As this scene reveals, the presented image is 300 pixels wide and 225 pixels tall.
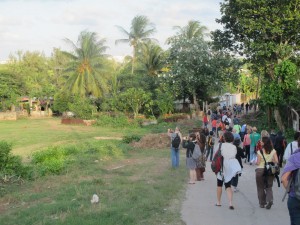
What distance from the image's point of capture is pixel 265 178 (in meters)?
7.96

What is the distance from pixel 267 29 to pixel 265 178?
55.3 feet

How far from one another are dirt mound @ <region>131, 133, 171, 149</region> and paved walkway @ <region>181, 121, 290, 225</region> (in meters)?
9.89

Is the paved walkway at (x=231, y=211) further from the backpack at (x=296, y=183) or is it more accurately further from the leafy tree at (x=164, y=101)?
the leafy tree at (x=164, y=101)

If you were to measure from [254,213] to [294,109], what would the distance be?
17393 millimetres

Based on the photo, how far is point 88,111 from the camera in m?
40.9

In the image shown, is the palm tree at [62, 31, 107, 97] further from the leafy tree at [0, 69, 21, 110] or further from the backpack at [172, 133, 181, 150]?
the backpack at [172, 133, 181, 150]

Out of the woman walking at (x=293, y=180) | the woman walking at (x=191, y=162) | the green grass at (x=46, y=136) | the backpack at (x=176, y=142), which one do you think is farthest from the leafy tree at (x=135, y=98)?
the woman walking at (x=293, y=180)

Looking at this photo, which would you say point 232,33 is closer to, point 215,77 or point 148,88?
point 215,77

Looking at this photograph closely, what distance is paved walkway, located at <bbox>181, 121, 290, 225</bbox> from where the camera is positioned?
22.9 ft

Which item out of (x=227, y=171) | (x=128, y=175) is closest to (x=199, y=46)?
(x=128, y=175)

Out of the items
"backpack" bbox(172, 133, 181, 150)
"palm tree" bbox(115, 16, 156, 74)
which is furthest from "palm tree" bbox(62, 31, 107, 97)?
"backpack" bbox(172, 133, 181, 150)

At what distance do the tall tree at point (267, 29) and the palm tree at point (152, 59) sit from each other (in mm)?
19566

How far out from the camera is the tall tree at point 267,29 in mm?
22438

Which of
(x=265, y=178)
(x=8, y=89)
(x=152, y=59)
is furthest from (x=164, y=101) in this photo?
(x=265, y=178)
